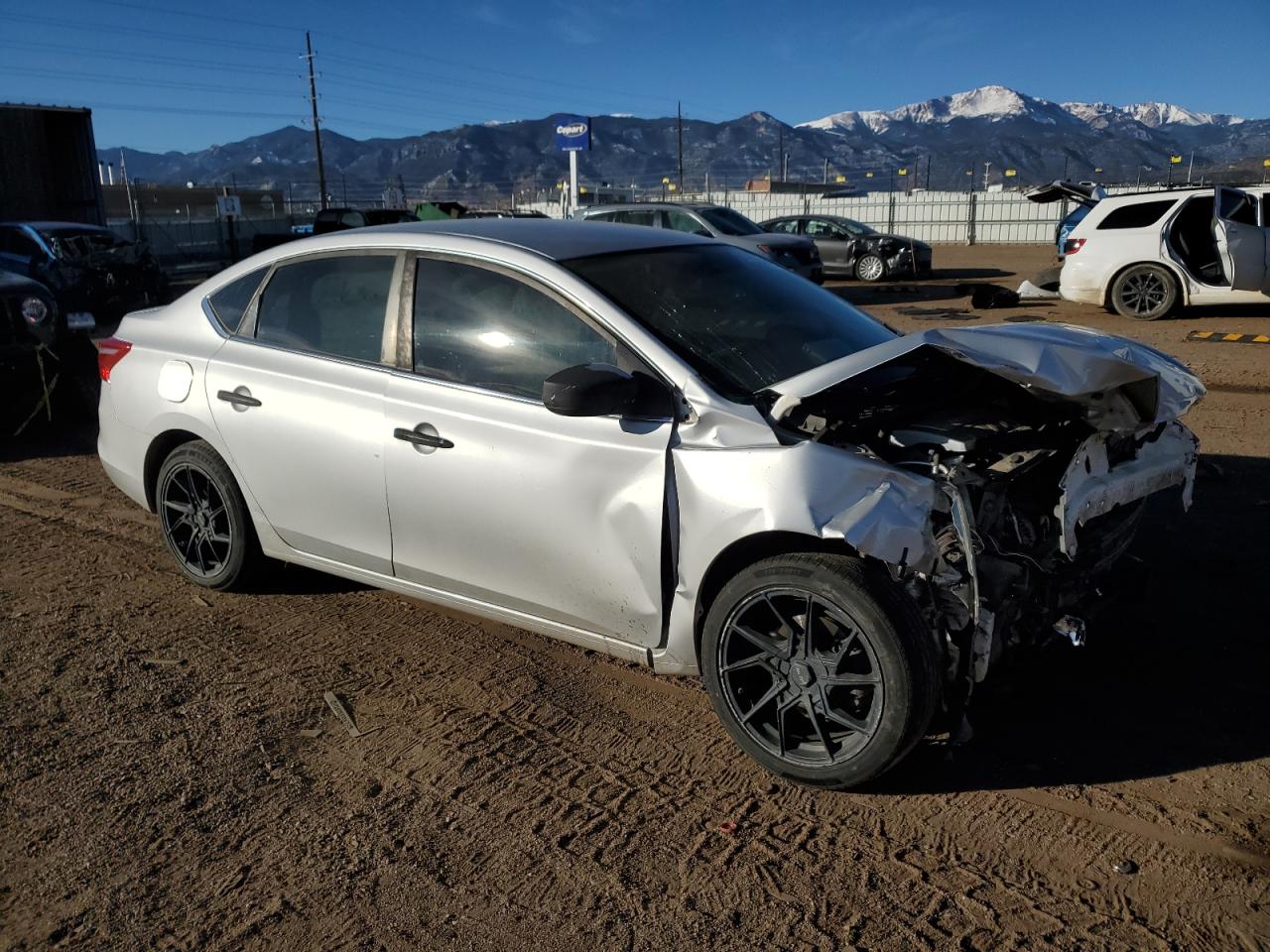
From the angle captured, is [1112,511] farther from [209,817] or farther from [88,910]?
[88,910]

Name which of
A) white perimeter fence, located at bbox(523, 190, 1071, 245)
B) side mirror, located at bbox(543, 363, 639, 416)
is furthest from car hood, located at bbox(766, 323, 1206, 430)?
white perimeter fence, located at bbox(523, 190, 1071, 245)

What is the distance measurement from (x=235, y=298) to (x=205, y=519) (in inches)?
40.5

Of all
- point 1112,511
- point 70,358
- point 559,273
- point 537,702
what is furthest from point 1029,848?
point 70,358

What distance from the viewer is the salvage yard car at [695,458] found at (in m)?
3.01

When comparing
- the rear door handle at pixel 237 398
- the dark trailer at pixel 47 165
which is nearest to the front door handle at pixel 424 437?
the rear door handle at pixel 237 398

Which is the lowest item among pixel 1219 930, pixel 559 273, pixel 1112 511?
pixel 1219 930

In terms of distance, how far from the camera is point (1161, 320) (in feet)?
43.5

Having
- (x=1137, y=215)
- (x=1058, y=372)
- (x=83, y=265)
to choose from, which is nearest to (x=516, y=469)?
(x=1058, y=372)

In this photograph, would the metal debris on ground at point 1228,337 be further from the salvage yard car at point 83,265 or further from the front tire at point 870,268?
the salvage yard car at point 83,265

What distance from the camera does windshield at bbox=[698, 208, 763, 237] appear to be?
666 inches

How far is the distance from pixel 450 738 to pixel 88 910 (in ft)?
3.89

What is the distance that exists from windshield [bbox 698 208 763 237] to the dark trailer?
598 inches

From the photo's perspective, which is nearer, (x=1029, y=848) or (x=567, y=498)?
(x=1029, y=848)

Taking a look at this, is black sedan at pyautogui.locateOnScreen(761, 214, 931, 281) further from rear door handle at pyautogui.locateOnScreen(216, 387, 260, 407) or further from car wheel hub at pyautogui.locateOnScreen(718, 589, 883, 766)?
car wheel hub at pyautogui.locateOnScreen(718, 589, 883, 766)
